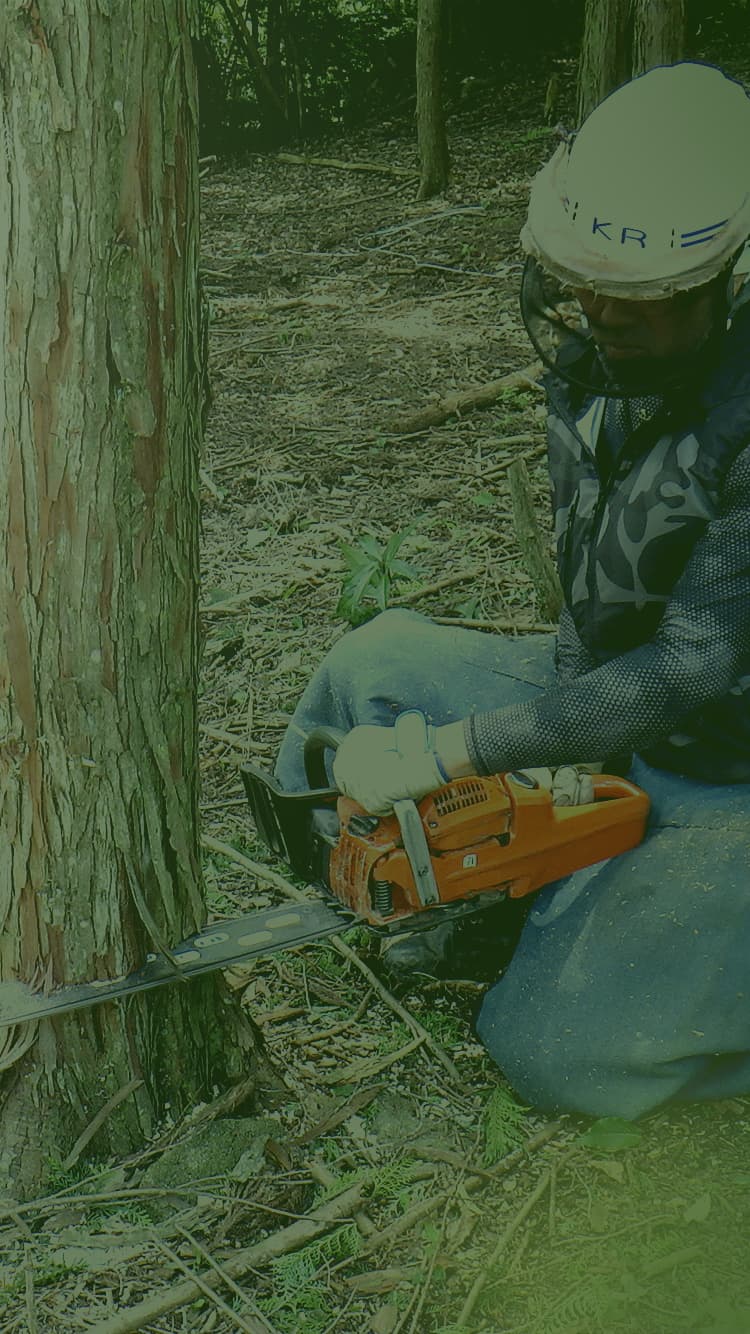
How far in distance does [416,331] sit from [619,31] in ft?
5.49

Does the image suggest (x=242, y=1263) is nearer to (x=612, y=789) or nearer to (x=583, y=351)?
(x=612, y=789)

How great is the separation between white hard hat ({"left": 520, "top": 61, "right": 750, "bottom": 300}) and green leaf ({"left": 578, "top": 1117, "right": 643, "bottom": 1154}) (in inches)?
58.9

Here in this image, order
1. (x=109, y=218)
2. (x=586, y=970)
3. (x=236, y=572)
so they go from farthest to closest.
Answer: (x=236, y=572) → (x=586, y=970) → (x=109, y=218)

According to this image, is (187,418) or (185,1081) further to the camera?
(185,1081)

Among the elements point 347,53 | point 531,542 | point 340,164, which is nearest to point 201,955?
point 531,542

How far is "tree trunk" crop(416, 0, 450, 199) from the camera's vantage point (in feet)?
27.0

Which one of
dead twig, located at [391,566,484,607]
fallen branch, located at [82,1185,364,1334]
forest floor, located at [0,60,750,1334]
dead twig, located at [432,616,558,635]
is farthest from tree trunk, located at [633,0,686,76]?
fallen branch, located at [82,1185,364,1334]

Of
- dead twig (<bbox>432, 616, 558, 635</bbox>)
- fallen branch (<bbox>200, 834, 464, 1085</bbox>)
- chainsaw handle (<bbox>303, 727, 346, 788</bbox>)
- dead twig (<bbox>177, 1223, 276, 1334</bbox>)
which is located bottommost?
fallen branch (<bbox>200, 834, 464, 1085</bbox>)

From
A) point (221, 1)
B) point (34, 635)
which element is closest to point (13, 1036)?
point (34, 635)

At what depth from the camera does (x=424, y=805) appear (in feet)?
7.61

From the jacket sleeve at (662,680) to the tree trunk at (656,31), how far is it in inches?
160

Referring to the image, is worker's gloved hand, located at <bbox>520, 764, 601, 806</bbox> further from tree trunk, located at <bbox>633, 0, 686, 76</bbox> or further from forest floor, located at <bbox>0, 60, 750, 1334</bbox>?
tree trunk, located at <bbox>633, 0, 686, 76</bbox>

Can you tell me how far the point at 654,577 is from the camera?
7.32ft

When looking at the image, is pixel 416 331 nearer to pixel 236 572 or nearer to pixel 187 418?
pixel 236 572
